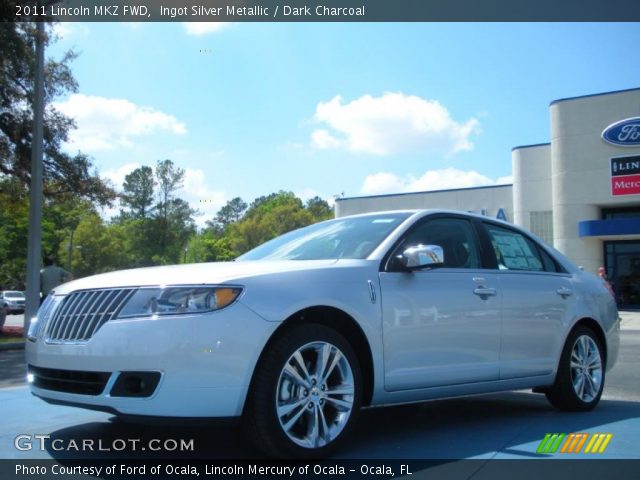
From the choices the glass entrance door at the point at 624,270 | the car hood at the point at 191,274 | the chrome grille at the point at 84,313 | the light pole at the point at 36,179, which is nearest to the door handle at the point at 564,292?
the car hood at the point at 191,274

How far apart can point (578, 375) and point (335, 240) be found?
2.49 meters

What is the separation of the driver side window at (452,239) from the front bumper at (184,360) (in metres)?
1.69

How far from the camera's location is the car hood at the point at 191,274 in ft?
12.1

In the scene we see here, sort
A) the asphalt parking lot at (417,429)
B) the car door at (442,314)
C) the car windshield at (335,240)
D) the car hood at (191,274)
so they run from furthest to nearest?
the car windshield at (335,240) < the car door at (442,314) < the asphalt parking lot at (417,429) < the car hood at (191,274)

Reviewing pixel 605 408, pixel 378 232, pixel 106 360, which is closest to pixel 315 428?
pixel 106 360

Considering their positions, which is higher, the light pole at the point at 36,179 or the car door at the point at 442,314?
the light pole at the point at 36,179

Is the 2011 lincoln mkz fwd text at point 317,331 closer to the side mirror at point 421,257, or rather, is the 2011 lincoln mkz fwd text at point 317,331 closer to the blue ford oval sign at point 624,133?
the side mirror at point 421,257

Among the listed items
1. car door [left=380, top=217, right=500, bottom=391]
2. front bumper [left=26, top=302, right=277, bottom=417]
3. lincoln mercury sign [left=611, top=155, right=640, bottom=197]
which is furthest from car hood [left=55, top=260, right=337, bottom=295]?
lincoln mercury sign [left=611, top=155, right=640, bottom=197]

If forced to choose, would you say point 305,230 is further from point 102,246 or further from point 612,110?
point 102,246

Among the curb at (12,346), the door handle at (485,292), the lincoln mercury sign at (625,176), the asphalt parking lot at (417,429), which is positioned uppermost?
the lincoln mercury sign at (625,176)

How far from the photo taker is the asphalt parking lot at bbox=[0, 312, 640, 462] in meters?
4.06

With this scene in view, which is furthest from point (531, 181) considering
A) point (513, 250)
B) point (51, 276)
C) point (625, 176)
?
point (513, 250)

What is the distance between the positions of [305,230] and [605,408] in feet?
9.99

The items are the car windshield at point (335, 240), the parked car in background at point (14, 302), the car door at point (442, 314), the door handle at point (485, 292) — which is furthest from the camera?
the parked car in background at point (14, 302)
